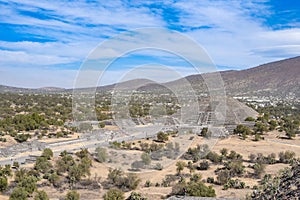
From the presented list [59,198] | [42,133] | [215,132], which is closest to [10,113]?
[42,133]

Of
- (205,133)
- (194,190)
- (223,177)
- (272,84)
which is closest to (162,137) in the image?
(205,133)

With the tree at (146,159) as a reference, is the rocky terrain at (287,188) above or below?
above

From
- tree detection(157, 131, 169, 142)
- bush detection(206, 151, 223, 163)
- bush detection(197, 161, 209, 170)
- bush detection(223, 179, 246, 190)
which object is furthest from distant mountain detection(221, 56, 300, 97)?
bush detection(223, 179, 246, 190)

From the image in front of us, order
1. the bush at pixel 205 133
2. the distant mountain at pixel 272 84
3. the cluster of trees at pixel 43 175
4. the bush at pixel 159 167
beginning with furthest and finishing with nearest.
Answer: the distant mountain at pixel 272 84
the bush at pixel 205 133
the bush at pixel 159 167
the cluster of trees at pixel 43 175

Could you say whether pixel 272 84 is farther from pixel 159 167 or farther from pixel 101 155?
pixel 101 155

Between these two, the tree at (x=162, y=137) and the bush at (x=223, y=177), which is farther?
the tree at (x=162, y=137)

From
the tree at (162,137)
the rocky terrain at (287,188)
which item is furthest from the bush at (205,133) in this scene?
the rocky terrain at (287,188)

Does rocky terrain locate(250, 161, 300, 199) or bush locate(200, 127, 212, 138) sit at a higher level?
rocky terrain locate(250, 161, 300, 199)

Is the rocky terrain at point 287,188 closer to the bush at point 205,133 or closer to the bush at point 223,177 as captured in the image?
the bush at point 223,177

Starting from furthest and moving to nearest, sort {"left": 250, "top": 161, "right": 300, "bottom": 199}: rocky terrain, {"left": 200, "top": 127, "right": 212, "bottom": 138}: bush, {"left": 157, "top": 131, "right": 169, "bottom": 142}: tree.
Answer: {"left": 200, "top": 127, "right": 212, "bottom": 138}: bush
{"left": 157, "top": 131, "right": 169, "bottom": 142}: tree
{"left": 250, "top": 161, "right": 300, "bottom": 199}: rocky terrain

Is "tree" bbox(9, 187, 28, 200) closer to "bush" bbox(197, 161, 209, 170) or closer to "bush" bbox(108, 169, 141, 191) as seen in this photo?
"bush" bbox(108, 169, 141, 191)

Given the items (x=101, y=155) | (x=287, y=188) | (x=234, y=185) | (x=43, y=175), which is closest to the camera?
(x=287, y=188)

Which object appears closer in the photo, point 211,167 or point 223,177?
point 223,177
